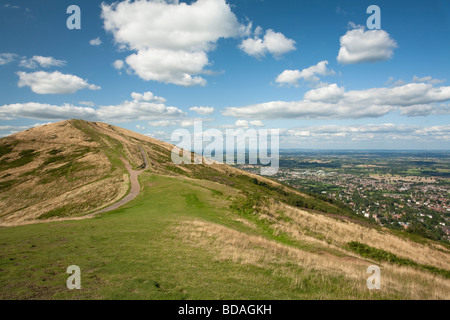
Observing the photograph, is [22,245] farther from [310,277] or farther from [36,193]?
[36,193]

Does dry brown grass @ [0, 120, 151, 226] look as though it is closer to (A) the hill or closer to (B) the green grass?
(A) the hill

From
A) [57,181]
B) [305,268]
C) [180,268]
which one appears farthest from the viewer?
[57,181]

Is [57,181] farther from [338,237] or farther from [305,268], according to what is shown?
[305,268]

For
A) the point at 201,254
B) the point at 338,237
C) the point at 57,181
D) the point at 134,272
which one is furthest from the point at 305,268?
the point at 57,181

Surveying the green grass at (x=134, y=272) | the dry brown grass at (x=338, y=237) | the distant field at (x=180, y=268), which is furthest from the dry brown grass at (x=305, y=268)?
the dry brown grass at (x=338, y=237)

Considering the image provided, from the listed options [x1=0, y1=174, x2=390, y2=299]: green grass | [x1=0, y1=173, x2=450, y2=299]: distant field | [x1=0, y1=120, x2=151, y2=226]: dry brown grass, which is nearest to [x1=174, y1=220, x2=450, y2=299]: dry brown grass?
[x1=0, y1=173, x2=450, y2=299]: distant field

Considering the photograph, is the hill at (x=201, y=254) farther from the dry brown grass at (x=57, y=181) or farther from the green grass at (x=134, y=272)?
the dry brown grass at (x=57, y=181)
